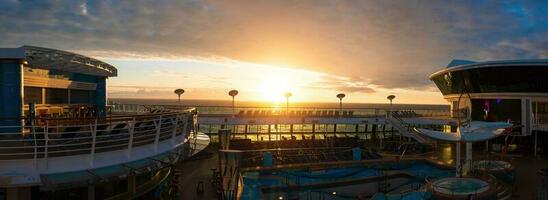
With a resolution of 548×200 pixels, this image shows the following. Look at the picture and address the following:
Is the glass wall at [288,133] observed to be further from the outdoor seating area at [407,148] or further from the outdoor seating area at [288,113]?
the outdoor seating area at [407,148]

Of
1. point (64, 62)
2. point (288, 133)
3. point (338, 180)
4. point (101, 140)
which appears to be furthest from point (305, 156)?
point (101, 140)

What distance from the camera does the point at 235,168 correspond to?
8.67 metres

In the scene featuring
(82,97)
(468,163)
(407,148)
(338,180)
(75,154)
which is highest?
(82,97)

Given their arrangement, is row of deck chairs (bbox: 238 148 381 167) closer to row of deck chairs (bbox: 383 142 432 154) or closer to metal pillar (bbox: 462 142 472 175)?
row of deck chairs (bbox: 383 142 432 154)

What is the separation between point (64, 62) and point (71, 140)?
22.0 feet

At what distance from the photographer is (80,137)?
26.1 feet

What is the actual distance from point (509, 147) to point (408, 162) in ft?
30.2

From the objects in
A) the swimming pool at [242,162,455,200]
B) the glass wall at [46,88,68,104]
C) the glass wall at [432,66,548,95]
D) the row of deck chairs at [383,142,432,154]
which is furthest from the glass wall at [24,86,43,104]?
the glass wall at [432,66,548,95]

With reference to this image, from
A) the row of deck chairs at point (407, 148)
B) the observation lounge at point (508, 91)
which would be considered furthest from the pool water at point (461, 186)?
the observation lounge at point (508, 91)

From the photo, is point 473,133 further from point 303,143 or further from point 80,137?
point 80,137

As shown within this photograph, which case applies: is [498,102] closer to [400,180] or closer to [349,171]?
[400,180]

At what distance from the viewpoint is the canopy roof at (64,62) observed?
37.1 feet

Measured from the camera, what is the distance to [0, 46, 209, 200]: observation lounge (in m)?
7.30

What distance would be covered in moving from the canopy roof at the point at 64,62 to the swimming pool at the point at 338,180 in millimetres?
7459
